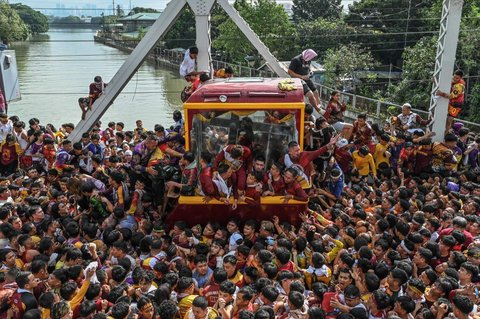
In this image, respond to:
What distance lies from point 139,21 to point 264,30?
4187 centimetres

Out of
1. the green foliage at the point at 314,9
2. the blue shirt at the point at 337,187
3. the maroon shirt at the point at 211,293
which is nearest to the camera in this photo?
the maroon shirt at the point at 211,293

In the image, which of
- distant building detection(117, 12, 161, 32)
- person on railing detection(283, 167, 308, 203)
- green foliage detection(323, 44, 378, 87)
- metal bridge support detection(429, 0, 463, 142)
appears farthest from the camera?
distant building detection(117, 12, 161, 32)

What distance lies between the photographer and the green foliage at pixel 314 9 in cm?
3981

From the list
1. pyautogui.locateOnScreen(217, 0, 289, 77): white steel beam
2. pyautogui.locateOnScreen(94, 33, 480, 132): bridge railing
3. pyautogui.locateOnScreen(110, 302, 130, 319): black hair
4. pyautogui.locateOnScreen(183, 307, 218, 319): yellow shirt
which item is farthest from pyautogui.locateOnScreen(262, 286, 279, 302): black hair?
pyautogui.locateOnScreen(94, 33, 480, 132): bridge railing

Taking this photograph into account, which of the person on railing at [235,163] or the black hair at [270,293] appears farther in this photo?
the person on railing at [235,163]

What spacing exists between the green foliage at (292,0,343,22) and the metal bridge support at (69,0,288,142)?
32085 millimetres

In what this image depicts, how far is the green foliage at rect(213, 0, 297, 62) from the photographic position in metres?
27.1

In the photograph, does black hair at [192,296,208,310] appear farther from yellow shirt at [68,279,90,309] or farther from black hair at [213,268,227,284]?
yellow shirt at [68,279,90,309]

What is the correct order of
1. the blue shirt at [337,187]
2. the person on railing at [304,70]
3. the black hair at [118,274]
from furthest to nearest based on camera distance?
the person on railing at [304,70] < the blue shirt at [337,187] < the black hair at [118,274]

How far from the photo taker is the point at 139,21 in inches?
2549

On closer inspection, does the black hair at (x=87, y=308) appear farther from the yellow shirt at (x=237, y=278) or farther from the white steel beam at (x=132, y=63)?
the white steel beam at (x=132, y=63)

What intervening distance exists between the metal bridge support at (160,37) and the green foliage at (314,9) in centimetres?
3209

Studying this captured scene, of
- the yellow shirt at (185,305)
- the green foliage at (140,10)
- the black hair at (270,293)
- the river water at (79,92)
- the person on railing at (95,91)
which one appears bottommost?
the river water at (79,92)

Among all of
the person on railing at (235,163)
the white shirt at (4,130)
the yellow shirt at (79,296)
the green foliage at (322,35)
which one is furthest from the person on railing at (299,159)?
the green foliage at (322,35)
